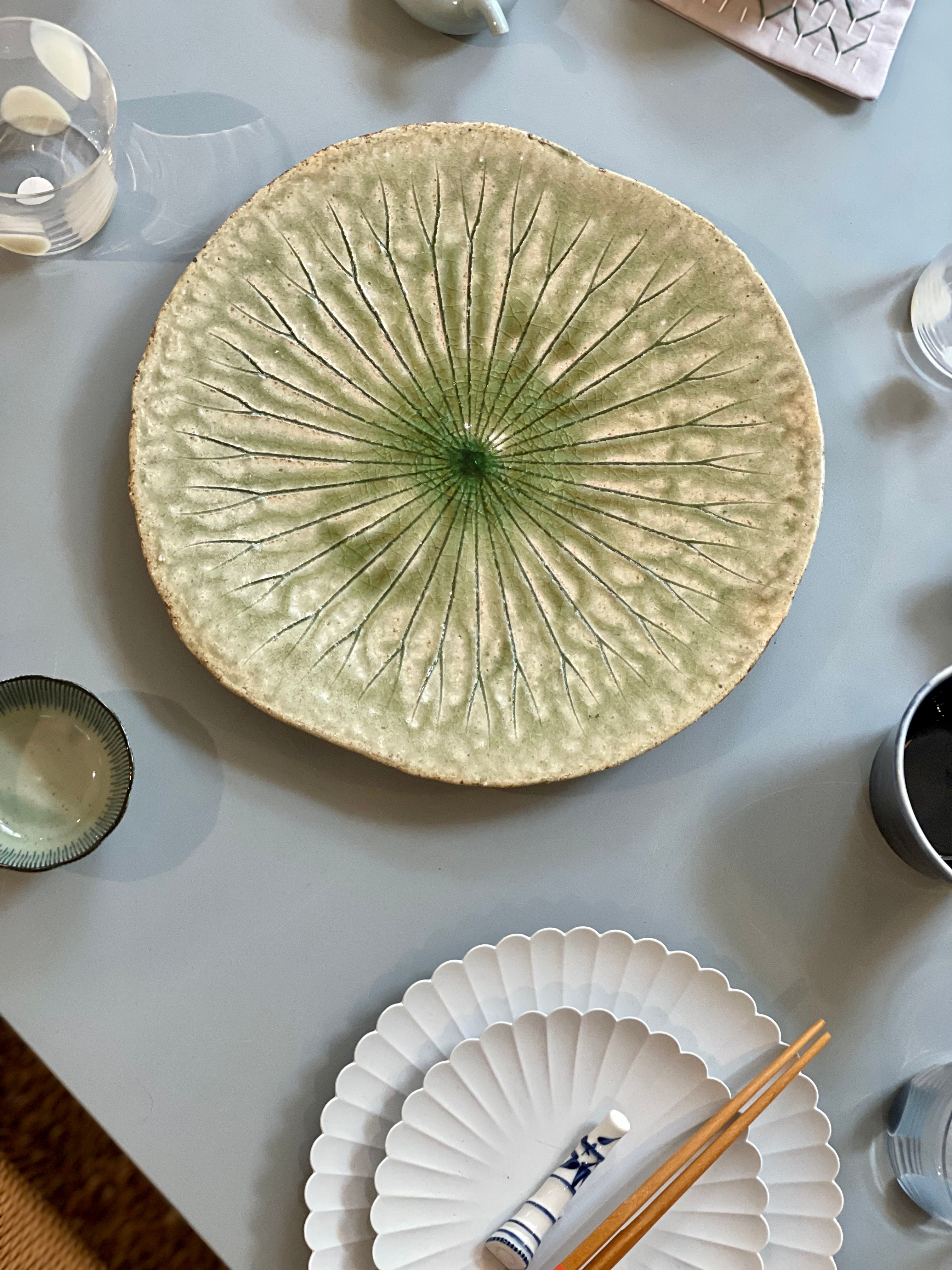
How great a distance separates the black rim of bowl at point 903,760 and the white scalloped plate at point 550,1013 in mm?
153

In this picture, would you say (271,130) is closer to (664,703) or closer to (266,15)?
(266,15)

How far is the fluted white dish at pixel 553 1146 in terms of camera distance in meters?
0.61

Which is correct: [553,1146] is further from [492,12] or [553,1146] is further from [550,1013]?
[492,12]

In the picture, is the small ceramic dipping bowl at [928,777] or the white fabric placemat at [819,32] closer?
the small ceramic dipping bowl at [928,777]

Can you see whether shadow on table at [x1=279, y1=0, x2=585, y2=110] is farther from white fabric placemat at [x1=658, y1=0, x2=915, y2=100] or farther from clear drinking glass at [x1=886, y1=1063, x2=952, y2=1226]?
clear drinking glass at [x1=886, y1=1063, x2=952, y2=1226]

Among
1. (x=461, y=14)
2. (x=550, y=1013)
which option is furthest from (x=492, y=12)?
(x=550, y=1013)

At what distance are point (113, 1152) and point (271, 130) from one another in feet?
3.27

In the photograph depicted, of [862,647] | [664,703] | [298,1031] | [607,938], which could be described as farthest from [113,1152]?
[862,647]

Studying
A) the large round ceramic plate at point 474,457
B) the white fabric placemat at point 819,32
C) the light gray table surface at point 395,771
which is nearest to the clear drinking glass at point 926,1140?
the light gray table surface at point 395,771

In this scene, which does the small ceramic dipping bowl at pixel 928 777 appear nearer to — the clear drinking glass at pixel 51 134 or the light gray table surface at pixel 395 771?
the light gray table surface at pixel 395 771

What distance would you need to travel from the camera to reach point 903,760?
2.19 ft

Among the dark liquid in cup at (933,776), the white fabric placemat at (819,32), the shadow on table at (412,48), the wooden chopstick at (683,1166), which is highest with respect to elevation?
the white fabric placemat at (819,32)

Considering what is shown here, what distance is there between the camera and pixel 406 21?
792 millimetres

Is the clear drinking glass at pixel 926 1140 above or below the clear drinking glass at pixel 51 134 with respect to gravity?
below
